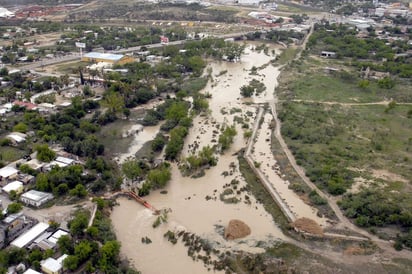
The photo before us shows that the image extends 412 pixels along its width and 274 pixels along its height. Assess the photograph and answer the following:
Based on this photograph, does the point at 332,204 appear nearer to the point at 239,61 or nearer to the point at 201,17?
the point at 239,61

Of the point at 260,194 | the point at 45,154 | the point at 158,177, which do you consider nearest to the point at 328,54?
the point at 260,194

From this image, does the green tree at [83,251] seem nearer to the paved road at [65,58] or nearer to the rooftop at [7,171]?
the rooftop at [7,171]

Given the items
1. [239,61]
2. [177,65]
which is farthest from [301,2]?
[177,65]

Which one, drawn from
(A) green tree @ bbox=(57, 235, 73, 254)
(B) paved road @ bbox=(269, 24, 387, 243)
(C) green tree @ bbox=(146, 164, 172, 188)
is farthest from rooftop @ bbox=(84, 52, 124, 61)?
(A) green tree @ bbox=(57, 235, 73, 254)

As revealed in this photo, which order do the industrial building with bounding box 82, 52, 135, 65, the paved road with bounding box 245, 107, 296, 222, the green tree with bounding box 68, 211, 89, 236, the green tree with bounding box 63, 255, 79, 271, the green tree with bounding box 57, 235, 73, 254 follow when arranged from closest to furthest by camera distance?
1. the green tree with bounding box 63, 255, 79, 271
2. the green tree with bounding box 57, 235, 73, 254
3. the green tree with bounding box 68, 211, 89, 236
4. the paved road with bounding box 245, 107, 296, 222
5. the industrial building with bounding box 82, 52, 135, 65

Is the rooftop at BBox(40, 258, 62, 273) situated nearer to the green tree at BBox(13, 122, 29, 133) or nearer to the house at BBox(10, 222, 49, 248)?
the house at BBox(10, 222, 49, 248)
